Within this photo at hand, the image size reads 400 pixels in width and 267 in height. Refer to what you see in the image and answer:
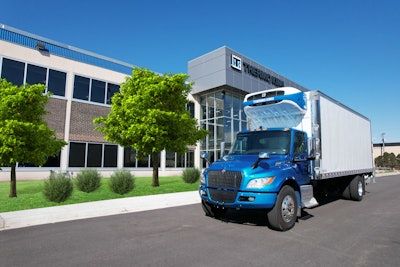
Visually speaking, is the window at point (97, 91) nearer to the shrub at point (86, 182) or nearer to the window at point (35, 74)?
the window at point (35, 74)

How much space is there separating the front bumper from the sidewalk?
13.1ft

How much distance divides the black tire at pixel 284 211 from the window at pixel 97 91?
18.2 metres

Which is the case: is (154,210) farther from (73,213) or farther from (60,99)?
(60,99)

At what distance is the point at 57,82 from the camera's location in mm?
18750

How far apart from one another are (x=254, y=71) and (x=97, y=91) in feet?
56.4

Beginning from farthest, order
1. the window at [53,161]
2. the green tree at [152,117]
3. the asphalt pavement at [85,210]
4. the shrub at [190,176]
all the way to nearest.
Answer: the window at [53,161]
the shrub at [190,176]
the green tree at [152,117]
the asphalt pavement at [85,210]

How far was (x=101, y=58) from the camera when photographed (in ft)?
71.1

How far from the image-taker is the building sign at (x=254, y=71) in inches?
1073

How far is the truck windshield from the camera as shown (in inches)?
273

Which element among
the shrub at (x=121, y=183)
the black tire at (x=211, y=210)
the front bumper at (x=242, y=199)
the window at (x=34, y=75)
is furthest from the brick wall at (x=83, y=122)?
the front bumper at (x=242, y=199)

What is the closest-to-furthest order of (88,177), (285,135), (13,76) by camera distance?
(285,135) → (88,177) → (13,76)

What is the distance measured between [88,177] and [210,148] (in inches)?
657

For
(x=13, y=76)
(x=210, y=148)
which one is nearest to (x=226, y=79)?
(x=210, y=148)

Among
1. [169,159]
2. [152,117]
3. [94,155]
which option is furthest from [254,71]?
[152,117]
